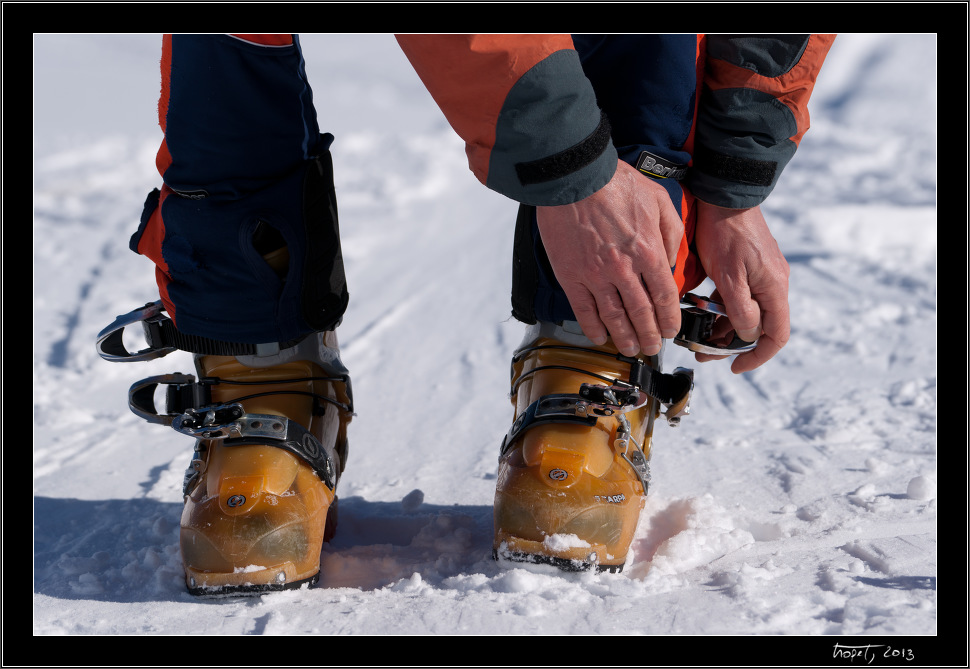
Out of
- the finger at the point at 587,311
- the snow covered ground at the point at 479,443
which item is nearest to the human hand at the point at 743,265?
the finger at the point at 587,311

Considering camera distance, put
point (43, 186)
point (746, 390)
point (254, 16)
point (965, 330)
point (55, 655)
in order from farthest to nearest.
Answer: point (43, 186) → point (746, 390) → point (965, 330) → point (254, 16) → point (55, 655)

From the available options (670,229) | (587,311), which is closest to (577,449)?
(587,311)

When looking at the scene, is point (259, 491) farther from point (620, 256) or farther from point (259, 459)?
point (620, 256)

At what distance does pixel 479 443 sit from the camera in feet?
5.70

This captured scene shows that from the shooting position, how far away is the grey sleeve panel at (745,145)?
1.14m

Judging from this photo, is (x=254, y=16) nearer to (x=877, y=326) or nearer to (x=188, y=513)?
(x=188, y=513)

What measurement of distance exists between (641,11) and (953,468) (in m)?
0.90

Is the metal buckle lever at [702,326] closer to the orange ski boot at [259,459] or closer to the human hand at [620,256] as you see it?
the human hand at [620,256]

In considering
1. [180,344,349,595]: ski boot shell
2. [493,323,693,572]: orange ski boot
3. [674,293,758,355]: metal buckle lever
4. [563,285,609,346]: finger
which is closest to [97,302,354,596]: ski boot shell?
[180,344,349,595]: ski boot shell

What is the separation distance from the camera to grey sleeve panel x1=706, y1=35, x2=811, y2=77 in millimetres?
1124

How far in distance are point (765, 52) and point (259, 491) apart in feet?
2.96

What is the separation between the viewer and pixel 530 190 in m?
0.97

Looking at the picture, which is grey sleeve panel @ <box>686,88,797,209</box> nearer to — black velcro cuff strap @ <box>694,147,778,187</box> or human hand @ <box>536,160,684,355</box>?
black velcro cuff strap @ <box>694,147,778,187</box>

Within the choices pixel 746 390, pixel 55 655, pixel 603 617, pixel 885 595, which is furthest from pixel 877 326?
pixel 55 655
